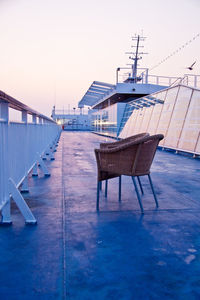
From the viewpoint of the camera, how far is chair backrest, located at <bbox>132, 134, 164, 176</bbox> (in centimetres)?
298

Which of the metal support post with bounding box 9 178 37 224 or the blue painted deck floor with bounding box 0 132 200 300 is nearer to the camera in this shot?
the blue painted deck floor with bounding box 0 132 200 300

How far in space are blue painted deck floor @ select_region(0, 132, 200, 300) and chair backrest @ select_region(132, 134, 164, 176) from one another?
47 centimetres

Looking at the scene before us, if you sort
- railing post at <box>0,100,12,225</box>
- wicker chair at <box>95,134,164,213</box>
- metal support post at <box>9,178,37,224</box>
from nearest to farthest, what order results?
railing post at <box>0,100,12,225</box> → metal support post at <box>9,178,37,224</box> → wicker chair at <box>95,134,164,213</box>

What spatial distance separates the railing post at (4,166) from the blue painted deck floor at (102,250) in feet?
0.49

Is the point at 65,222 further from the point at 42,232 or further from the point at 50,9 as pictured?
the point at 50,9

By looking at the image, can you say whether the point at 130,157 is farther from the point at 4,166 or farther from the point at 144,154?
the point at 4,166

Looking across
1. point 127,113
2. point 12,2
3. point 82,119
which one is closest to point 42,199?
point 12,2

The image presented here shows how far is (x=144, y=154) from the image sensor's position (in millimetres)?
3092

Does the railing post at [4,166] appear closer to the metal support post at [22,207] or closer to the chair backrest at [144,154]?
the metal support post at [22,207]

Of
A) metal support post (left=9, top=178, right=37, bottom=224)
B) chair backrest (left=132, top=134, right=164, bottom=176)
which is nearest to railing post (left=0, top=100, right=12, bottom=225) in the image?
metal support post (left=9, top=178, right=37, bottom=224)

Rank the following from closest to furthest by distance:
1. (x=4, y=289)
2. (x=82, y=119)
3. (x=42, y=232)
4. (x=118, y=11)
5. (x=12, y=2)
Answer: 1. (x=4, y=289)
2. (x=42, y=232)
3. (x=12, y=2)
4. (x=118, y=11)
5. (x=82, y=119)

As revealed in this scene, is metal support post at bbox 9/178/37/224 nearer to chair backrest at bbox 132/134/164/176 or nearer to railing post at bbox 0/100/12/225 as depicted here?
railing post at bbox 0/100/12/225

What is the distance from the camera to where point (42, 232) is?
2475 mm

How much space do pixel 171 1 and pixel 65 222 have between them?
16.1 m
